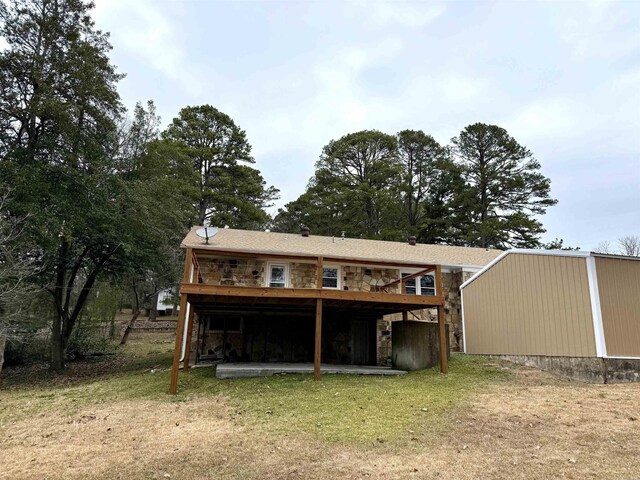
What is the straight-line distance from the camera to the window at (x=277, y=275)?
44.1 feet

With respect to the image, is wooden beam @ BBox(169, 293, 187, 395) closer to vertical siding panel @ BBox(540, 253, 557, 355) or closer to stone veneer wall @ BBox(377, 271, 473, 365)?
stone veneer wall @ BBox(377, 271, 473, 365)

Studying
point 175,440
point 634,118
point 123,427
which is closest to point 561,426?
point 175,440

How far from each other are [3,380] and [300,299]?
10242 mm

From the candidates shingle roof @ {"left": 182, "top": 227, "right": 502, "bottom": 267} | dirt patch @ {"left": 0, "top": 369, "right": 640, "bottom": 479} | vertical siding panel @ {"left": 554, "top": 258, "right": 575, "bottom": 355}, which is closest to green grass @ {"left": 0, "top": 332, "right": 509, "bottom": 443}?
dirt patch @ {"left": 0, "top": 369, "right": 640, "bottom": 479}

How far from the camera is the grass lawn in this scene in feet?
14.2

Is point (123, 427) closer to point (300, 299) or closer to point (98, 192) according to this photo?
point (300, 299)

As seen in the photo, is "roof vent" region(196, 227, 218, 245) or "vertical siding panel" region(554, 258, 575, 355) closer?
"vertical siding panel" region(554, 258, 575, 355)

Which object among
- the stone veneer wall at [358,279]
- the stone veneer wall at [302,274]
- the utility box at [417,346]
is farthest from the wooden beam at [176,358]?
the utility box at [417,346]

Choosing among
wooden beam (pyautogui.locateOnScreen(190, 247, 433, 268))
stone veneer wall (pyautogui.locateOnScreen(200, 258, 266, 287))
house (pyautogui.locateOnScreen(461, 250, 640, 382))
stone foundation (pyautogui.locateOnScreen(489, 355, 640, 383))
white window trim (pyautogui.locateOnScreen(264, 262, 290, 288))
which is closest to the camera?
stone foundation (pyautogui.locateOnScreen(489, 355, 640, 383))

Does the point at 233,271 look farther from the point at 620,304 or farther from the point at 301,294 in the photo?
the point at 620,304

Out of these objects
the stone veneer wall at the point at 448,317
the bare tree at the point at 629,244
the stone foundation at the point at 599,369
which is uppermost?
the bare tree at the point at 629,244

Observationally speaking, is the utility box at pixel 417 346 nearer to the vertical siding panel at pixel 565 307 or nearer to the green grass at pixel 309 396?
the green grass at pixel 309 396

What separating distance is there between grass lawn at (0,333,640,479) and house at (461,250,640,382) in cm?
97

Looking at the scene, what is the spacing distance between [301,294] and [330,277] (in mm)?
4983
